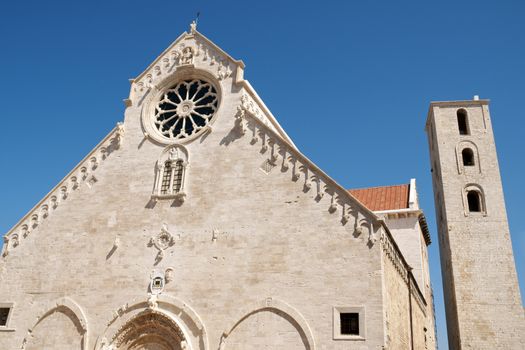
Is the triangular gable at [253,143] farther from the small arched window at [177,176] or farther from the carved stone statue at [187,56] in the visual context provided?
the small arched window at [177,176]

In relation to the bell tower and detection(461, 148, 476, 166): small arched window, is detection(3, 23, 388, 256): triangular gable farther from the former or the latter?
detection(461, 148, 476, 166): small arched window

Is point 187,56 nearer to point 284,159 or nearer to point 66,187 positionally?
point 284,159

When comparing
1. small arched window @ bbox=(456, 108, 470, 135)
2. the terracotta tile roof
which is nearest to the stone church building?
the terracotta tile roof

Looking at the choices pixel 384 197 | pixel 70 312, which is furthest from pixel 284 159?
pixel 384 197

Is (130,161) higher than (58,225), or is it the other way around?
(130,161)

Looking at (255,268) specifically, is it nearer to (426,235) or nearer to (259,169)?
(259,169)

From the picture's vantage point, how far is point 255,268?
53.5 feet

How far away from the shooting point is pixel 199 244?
17594mm

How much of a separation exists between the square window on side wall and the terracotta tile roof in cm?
1603

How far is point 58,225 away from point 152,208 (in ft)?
15.3

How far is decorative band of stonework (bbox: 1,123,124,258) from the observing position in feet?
68.0

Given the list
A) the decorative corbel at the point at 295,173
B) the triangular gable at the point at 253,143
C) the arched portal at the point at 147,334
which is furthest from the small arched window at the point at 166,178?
the decorative corbel at the point at 295,173

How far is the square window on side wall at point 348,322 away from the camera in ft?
46.8

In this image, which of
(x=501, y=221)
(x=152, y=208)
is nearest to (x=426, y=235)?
(x=501, y=221)
